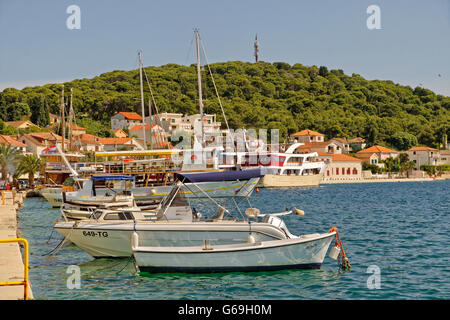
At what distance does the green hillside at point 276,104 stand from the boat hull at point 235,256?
106 m

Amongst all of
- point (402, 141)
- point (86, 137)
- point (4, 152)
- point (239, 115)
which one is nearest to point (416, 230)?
point (4, 152)

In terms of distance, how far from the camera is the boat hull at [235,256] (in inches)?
531

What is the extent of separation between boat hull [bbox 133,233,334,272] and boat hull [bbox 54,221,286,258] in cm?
56

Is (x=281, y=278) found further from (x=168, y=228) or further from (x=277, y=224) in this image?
(x=168, y=228)

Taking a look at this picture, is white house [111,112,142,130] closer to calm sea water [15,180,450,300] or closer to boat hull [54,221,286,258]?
calm sea water [15,180,450,300]

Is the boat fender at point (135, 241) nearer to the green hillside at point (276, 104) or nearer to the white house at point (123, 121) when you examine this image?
the green hillside at point (276, 104)

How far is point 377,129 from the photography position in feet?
485

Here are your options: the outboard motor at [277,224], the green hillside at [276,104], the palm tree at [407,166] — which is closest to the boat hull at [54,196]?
A: the outboard motor at [277,224]

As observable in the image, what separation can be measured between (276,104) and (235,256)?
Answer: 152 m

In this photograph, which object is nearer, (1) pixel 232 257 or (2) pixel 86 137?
(1) pixel 232 257

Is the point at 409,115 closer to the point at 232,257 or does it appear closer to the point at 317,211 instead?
the point at 317,211

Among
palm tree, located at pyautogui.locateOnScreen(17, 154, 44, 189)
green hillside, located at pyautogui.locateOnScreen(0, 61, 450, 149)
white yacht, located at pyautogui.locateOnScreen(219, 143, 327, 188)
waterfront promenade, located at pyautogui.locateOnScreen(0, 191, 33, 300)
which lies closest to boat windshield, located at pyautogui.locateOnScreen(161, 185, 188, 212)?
waterfront promenade, located at pyautogui.locateOnScreen(0, 191, 33, 300)

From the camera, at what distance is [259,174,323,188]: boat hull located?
8194cm

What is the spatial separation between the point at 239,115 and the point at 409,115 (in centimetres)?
6455
